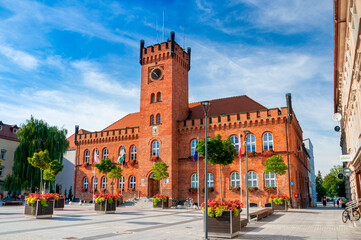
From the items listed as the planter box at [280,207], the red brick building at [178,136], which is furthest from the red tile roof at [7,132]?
the planter box at [280,207]

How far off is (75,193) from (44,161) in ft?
62.6

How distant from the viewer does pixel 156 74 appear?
40.5 metres

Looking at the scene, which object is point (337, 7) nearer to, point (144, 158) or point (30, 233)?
point (30, 233)

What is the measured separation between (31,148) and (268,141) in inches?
1228

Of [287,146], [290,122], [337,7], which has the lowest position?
[287,146]

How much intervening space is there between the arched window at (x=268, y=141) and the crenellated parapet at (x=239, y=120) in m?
1.36

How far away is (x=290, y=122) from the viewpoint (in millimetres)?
33000

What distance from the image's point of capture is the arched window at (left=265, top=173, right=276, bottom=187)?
32.5 m

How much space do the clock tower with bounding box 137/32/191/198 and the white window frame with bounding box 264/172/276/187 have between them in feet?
35.7

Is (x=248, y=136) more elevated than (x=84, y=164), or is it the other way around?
(x=248, y=136)

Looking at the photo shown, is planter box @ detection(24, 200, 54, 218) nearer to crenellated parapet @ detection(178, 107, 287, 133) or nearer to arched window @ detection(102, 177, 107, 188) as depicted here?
crenellated parapet @ detection(178, 107, 287, 133)

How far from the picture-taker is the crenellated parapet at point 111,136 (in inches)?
1679

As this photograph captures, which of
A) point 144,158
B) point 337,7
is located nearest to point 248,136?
point 144,158

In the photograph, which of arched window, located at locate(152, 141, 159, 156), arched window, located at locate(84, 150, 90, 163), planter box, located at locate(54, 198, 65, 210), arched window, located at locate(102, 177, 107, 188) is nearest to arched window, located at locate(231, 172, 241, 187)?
arched window, located at locate(152, 141, 159, 156)
